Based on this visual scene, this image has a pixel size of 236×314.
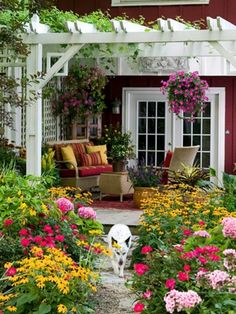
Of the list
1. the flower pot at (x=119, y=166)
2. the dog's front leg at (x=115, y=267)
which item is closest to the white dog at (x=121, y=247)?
the dog's front leg at (x=115, y=267)

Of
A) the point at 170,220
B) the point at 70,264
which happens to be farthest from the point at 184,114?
the point at 70,264

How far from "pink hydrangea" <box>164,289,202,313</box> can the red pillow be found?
30.4 feet

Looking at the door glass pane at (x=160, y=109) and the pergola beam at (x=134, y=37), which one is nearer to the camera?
the pergola beam at (x=134, y=37)

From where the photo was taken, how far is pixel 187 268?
4.44 metres

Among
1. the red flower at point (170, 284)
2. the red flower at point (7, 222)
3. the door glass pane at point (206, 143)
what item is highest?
the door glass pane at point (206, 143)

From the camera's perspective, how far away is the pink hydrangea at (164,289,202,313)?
13.3 feet

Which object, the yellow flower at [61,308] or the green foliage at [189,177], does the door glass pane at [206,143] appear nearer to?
the green foliage at [189,177]

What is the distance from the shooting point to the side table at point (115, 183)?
1199 cm

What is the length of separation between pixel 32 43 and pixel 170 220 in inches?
162

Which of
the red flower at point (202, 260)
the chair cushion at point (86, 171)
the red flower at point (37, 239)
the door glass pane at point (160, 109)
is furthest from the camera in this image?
the door glass pane at point (160, 109)

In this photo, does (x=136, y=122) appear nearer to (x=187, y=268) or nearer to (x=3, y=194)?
(x=3, y=194)

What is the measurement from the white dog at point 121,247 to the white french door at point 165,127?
7.33m

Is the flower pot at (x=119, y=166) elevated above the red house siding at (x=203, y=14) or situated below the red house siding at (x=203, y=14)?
below

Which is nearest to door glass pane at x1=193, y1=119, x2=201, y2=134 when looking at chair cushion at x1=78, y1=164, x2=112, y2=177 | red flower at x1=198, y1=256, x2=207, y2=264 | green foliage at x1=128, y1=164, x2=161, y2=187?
chair cushion at x1=78, y1=164, x2=112, y2=177
